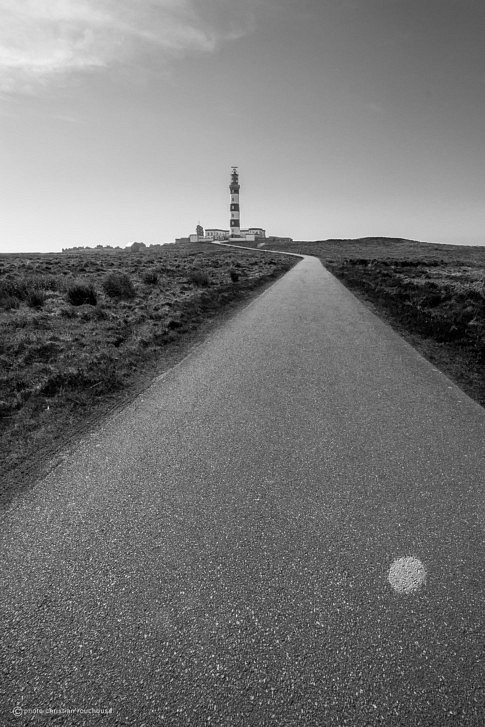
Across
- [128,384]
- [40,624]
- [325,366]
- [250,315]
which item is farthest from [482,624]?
[250,315]

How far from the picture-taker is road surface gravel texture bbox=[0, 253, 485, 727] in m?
1.86

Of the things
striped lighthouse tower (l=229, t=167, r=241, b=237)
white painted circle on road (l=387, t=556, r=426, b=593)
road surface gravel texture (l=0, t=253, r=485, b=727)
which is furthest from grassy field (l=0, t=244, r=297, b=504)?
striped lighthouse tower (l=229, t=167, r=241, b=237)

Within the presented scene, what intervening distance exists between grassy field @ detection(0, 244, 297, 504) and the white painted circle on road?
3.41m

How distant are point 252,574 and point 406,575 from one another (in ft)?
3.66

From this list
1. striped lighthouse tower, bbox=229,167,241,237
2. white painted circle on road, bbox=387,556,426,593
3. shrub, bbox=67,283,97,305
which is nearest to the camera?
white painted circle on road, bbox=387,556,426,593

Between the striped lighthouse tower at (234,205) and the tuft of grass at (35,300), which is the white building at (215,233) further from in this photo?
the tuft of grass at (35,300)

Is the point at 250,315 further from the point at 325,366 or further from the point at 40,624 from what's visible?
the point at 40,624

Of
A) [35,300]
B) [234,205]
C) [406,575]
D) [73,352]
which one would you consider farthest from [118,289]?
[234,205]

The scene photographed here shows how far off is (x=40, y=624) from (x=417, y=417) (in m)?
4.70

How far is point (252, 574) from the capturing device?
8.23ft

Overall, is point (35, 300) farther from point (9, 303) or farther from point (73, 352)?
point (73, 352)

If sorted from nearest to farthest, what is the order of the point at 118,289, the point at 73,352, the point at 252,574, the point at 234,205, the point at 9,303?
the point at 252,574
the point at 73,352
the point at 9,303
the point at 118,289
the point at 234,205

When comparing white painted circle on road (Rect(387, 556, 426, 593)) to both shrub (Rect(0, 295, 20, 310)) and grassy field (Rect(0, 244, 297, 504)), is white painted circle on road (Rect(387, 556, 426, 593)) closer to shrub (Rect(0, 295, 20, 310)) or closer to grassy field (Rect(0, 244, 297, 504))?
grassy field (Rect(0, 244, 297, 504))

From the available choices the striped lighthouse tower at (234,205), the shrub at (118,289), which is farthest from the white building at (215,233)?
the shrub at (118,289)
